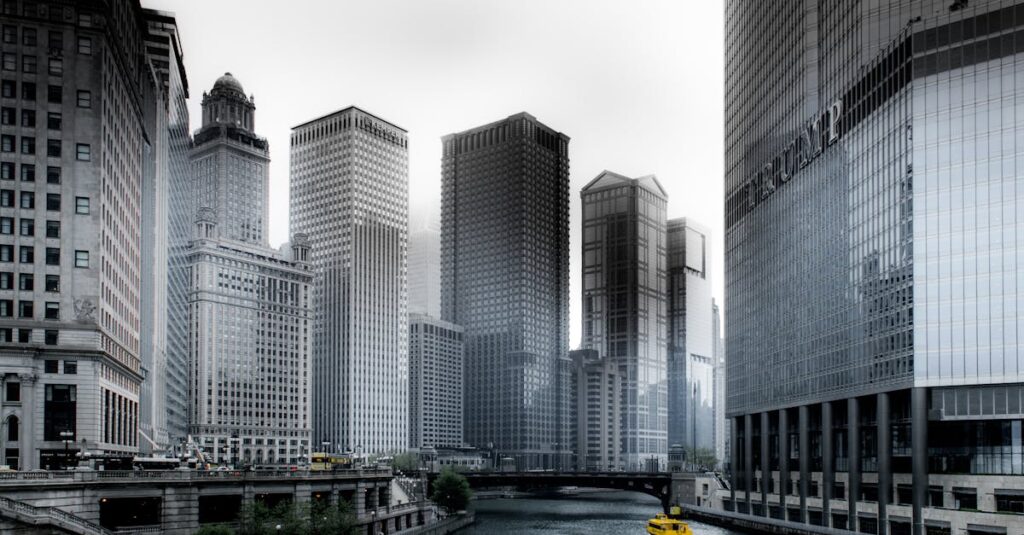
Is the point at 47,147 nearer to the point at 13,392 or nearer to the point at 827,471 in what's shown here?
the point at 13,392

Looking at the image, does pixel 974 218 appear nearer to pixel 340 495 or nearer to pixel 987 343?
pixel 987 343

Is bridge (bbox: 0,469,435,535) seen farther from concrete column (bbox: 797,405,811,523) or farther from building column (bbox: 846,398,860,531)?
concrete column (bbox: 797,405,811,523)

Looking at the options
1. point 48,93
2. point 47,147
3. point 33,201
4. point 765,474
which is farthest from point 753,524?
point 48,93

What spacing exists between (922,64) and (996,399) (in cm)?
4197

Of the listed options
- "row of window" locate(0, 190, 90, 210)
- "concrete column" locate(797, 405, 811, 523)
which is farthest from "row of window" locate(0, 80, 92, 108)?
"concrete column" locate(797, 405, 811, 523)

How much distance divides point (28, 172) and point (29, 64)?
35.7 ft

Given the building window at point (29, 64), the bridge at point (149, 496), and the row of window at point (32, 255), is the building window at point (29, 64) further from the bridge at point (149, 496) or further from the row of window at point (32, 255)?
the bridge at point (149, 496)

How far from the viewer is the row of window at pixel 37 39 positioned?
4050 inches

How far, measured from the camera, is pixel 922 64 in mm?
131750

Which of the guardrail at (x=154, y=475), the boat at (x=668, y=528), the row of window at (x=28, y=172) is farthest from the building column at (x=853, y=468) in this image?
the row of window at (x=28, y=172)

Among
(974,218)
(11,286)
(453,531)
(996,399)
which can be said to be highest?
(974,218)

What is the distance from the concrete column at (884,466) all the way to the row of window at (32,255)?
317 feet

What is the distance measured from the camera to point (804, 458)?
162m

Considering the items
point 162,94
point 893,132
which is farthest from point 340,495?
point 893,132
